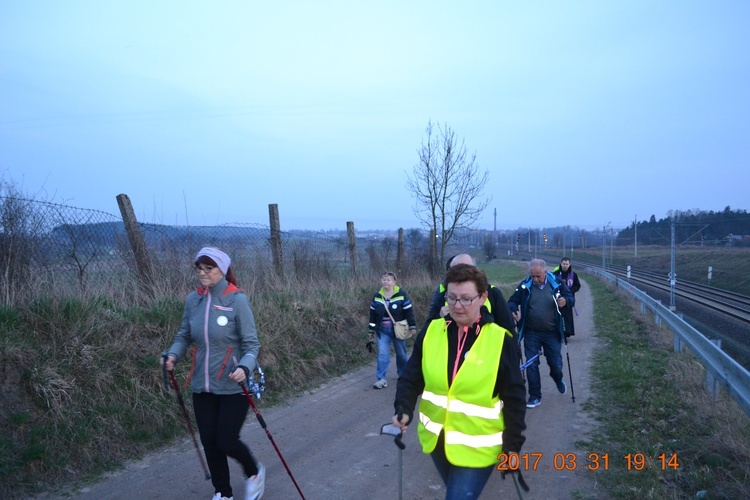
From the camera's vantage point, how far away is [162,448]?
6.08 m

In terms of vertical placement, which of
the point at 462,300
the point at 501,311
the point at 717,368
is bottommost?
the point at 717,368

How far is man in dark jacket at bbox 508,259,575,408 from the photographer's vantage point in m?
7.66

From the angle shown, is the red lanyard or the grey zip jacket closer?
the red lanyard

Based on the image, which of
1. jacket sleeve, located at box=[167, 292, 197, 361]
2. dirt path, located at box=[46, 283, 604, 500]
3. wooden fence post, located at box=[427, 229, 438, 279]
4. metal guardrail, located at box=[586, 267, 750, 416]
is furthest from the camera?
wooden fence post, located at box=[427, 229, 438, 279]

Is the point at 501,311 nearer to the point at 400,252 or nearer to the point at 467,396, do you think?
the point at 467,396

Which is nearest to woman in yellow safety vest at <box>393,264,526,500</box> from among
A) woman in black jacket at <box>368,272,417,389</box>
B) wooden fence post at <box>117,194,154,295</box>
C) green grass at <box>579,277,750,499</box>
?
green grass at <box>579,277,750,499</box>

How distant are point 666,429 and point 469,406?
4.21 m

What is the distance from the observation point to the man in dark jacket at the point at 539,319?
766 centimetres

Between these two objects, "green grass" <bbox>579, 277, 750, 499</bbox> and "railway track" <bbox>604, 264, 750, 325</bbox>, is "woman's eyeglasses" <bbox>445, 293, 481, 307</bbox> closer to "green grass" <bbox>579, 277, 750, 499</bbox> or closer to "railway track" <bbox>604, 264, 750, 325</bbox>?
"green grass" <bbox>579, 277, 750, 499</bbox>

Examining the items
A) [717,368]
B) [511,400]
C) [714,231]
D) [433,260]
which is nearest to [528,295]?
[717,368]

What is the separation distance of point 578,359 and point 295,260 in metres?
6.47

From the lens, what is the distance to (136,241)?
360 inches

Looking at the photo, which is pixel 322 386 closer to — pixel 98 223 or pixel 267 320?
pixel 267 320

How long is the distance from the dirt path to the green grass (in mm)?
313
